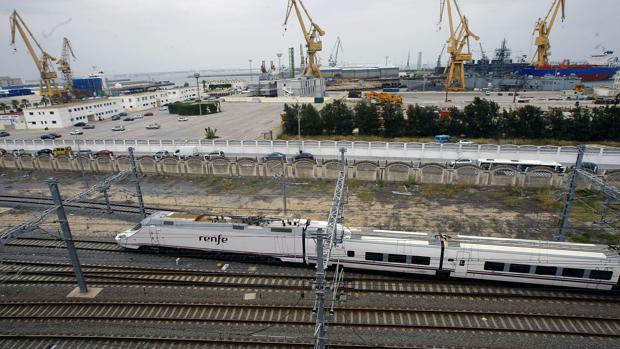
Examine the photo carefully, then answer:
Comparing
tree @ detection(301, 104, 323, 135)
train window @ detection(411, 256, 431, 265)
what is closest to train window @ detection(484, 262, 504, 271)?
train window @ detection(411, 256, 431, 265)

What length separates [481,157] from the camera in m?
35.6

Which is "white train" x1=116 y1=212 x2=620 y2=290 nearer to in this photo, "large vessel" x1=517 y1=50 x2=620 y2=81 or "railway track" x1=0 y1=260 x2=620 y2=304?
"railway track" x1=0 y1=260 x2=620 y2=304

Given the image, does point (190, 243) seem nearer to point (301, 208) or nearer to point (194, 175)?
point (301, 208)

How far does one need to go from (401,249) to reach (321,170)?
684 inches

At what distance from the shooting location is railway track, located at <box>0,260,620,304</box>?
15.6 meters

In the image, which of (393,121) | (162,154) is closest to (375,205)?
(393,121)

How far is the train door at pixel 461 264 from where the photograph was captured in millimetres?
15648

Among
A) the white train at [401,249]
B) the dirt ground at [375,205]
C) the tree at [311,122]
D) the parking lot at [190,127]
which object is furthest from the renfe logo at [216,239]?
the parking lot at [190,127]

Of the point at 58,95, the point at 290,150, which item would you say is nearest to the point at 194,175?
the point at 290,150

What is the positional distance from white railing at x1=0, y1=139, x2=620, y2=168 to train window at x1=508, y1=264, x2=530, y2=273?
74.0ft

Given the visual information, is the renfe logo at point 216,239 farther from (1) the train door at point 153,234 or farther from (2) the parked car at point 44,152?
(2) the parked car at point 44,152

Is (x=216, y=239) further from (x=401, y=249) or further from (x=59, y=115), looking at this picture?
(x=59, y=115)

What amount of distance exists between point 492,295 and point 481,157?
23.5 metres

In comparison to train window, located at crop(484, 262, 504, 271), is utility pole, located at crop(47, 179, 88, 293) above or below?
above
